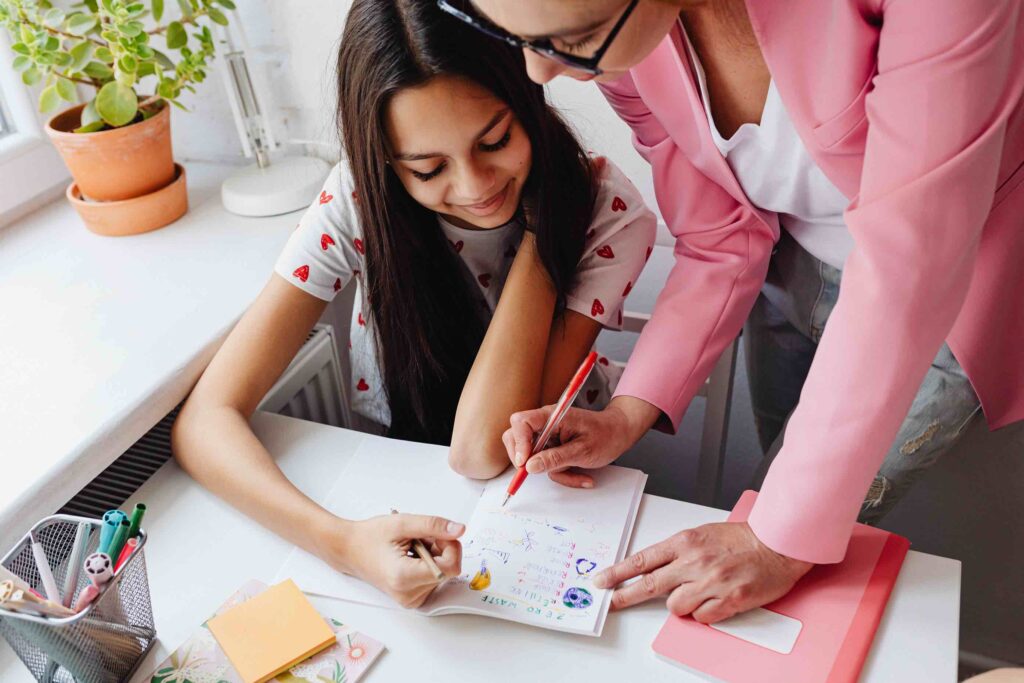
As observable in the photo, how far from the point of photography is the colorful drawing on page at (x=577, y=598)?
0.79m

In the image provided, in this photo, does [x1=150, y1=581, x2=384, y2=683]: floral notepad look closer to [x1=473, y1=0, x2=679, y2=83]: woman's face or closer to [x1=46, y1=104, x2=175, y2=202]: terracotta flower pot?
[x1=473, y1=0, x2=679, y2=83]: woman's face

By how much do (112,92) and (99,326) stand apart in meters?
0.35

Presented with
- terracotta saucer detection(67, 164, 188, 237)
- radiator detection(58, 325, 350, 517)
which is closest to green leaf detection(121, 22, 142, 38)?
terracotta saucer detection(67, 164, 188, 237)

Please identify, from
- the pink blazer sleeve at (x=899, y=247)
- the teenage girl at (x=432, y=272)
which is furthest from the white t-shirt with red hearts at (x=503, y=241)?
the pink blazer sleeve at (x=899, y=247)

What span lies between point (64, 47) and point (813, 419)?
120 cm

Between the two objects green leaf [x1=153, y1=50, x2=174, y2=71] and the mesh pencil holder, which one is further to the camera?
green leaf [x1=153, y1=50, x2=174, y2=71]

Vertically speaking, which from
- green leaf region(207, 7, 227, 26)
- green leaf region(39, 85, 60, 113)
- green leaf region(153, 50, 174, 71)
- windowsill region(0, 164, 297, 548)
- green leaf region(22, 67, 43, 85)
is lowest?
windowsill region(0, 164, 297, 548)

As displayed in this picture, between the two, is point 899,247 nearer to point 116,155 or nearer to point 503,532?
point 503,532

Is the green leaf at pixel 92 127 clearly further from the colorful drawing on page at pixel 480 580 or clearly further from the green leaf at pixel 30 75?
the colorful drawing on page at pixel 480 580

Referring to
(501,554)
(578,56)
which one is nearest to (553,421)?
(501,554)

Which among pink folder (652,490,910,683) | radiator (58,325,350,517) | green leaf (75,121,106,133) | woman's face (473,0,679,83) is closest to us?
woman's face (473,0,679,83)

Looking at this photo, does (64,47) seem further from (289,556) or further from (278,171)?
(289,556)

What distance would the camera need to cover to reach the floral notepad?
750mm

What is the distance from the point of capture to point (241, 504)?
0.93 m
